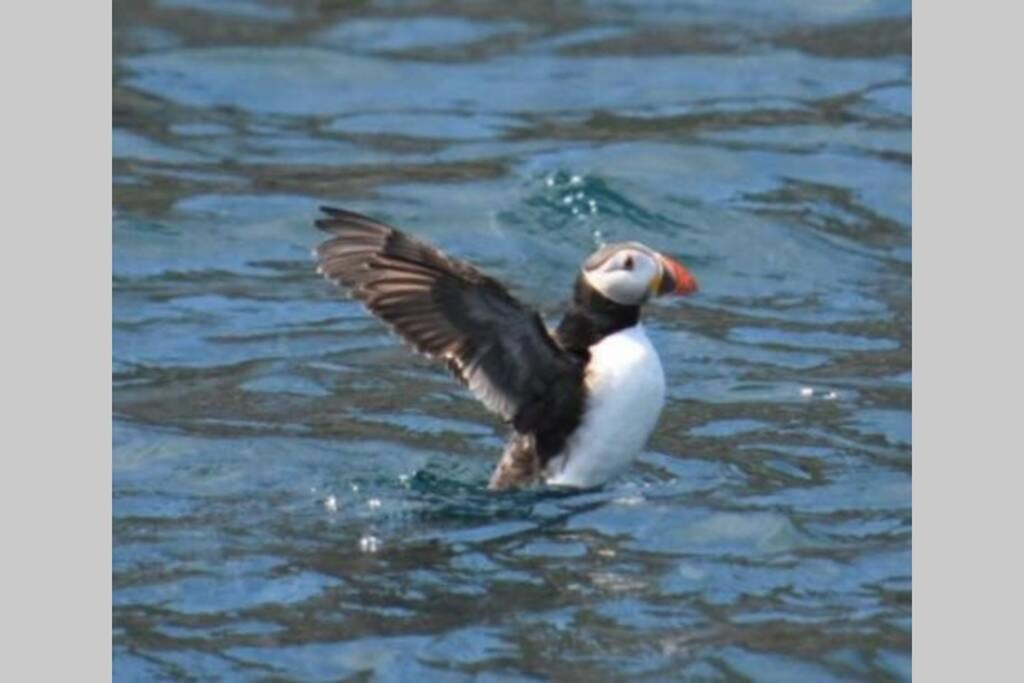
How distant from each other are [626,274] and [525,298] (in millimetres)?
3673

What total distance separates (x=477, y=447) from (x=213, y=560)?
1844 mm

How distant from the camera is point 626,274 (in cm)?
1038

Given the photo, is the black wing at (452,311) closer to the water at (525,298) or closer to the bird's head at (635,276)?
→ the bird's head at (635,276)

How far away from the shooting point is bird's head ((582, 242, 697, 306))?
34.1 feet

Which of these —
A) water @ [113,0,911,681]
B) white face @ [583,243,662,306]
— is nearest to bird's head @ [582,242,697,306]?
white face @ [583,243,662,306]

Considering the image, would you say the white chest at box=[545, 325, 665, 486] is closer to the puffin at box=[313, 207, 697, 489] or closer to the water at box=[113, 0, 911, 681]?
the puffin at box=[313, 207, 697, 489]

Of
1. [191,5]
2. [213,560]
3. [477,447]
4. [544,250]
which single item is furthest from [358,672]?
[191,5]

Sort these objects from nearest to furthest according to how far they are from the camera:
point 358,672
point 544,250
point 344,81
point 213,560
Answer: point 358,672
point 213,560
point 544,250
point 344,81

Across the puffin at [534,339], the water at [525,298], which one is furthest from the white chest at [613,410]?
the water at [525,298]

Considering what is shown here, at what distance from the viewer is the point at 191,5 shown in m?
18.4

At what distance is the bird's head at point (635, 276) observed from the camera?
1038cm

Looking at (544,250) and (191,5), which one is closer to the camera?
(544,250)

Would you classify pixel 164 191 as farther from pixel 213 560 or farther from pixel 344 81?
pixel 213 560

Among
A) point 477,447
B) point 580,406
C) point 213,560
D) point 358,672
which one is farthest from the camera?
point 477,447
